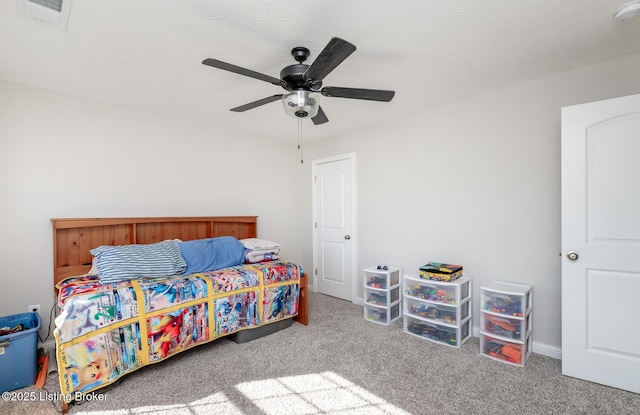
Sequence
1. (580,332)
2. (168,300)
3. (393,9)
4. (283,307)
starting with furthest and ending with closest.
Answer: (283,307) < (168,300) < (580,332) < (393,9)

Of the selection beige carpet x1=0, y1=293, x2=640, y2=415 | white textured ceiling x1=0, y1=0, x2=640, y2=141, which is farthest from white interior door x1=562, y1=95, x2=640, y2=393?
white textured ceiling x1=0, y1=0, x2=640, y2=141

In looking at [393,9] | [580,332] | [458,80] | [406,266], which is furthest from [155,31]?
[580,332]

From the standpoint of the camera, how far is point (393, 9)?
5.47ft

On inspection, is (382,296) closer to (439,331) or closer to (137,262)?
(439,331)

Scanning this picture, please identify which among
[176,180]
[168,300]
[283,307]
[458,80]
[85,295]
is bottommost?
[283,307]

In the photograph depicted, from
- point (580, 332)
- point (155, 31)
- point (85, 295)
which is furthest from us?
point (580, 332)

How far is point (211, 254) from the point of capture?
3053 millimetres

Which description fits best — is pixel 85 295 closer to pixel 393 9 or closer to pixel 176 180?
pixel 176 180

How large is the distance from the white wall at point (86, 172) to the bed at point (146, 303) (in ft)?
0.62

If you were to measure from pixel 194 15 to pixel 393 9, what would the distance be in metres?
1.13

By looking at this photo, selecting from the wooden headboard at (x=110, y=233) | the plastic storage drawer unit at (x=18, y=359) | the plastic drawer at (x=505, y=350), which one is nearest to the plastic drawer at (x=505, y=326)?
the plastic drawer at (x=505, y=350)

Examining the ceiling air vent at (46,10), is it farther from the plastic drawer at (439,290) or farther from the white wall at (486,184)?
the plastic drawer at (439,290)

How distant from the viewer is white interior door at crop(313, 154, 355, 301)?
4102mm

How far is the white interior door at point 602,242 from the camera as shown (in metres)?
2.01
